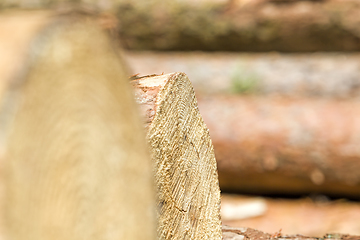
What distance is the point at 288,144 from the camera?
135 inches

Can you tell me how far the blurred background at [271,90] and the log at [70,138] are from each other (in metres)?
2.73

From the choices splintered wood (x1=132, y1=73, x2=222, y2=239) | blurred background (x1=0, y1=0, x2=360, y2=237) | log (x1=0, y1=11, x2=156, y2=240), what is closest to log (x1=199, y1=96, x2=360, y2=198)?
blurred background (x1=0, y1=0, x2=360, y2=237)

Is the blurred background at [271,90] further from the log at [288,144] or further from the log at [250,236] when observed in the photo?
the log at [250,236]

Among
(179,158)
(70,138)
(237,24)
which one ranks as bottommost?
(70,138)

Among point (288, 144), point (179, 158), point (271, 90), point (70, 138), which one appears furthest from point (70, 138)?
point (271, 90)

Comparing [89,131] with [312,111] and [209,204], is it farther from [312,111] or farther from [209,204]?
[312,111]

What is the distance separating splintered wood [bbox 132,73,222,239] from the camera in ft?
3.93

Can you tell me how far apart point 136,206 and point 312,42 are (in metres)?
3.51

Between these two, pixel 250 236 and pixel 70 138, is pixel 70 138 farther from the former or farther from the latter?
pixel 250 236

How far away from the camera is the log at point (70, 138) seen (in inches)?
26.8

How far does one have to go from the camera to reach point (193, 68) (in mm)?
4254

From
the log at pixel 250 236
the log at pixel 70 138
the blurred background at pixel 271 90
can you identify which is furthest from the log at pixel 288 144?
the log at pixel 70 138

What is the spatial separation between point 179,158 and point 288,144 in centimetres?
235

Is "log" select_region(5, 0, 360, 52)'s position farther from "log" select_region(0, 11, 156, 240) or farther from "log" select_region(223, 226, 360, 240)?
"log" select_region(0, 11, 156, 240)
